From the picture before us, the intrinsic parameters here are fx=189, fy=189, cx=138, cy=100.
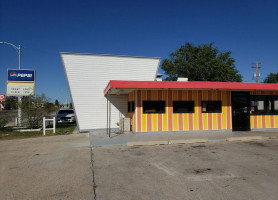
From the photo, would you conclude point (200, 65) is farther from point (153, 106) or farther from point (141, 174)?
point (141, 174)

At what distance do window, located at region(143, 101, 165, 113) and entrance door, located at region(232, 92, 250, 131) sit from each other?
5.09 metres

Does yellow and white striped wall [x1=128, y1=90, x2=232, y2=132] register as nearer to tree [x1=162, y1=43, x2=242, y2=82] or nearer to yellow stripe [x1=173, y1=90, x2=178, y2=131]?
yellow stripe [x1=173, y1=90, x2=178, y2=131]

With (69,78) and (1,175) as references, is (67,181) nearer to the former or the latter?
(1,175)

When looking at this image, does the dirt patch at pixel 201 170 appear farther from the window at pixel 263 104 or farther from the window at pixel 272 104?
the window at pixel 272 104

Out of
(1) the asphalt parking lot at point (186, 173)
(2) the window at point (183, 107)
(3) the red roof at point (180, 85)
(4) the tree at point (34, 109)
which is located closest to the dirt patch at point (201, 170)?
(1) the asphalt parking lot at point (186, 173)

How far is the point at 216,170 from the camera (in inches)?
209

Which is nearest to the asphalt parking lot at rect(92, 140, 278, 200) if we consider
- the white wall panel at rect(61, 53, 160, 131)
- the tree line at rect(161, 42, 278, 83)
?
the white wall panel at rect(61, 53, 160, 131)

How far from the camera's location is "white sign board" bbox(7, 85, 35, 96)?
1689 cm

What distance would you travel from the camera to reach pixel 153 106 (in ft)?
39.0

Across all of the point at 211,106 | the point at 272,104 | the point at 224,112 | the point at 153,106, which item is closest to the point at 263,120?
the point at 272,104

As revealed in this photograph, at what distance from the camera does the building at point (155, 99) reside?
38.3ft

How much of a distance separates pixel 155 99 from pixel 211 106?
384cm

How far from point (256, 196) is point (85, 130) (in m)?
11.8

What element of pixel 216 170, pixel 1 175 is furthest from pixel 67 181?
pixel 216 170
